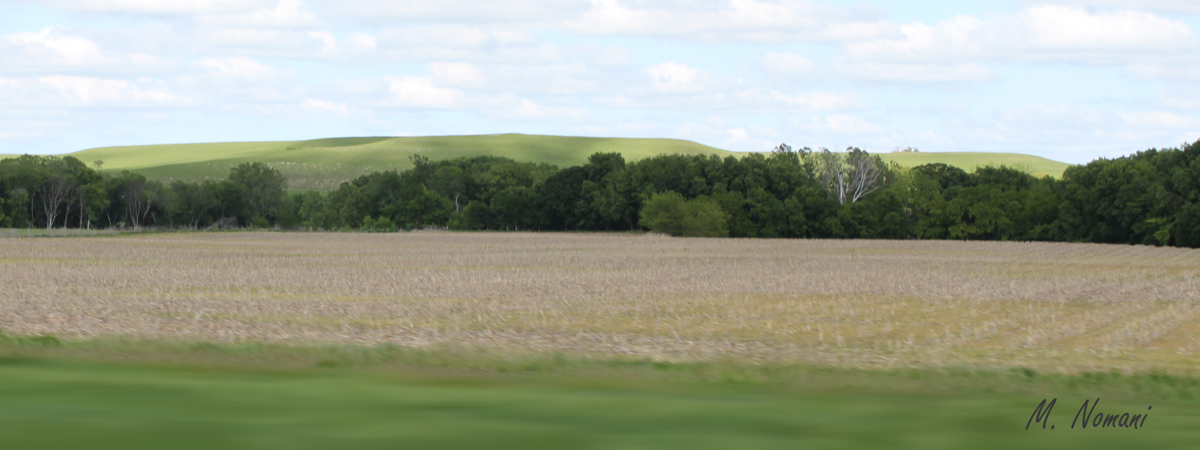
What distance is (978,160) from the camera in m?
182

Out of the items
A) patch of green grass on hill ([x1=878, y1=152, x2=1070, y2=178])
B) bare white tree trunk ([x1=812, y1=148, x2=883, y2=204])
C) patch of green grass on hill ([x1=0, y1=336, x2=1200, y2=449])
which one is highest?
patch of green grass on hill ([x1=878, y1=152, x2=1070, y2=178])

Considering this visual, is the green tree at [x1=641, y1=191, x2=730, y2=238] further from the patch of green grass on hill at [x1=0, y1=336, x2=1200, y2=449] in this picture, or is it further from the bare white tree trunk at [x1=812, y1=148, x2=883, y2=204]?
the patch of green grass on hill at [x1=0, y1=336, x2=1200, y2=449]

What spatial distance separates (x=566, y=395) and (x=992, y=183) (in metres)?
89.5

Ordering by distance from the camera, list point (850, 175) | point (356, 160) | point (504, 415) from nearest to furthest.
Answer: point (504, 415) → point (850, 175) → point (356, 160)

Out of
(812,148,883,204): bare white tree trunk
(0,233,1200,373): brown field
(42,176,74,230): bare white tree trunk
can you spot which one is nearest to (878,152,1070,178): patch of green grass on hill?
(812,148,883,204): bare white tree trunk

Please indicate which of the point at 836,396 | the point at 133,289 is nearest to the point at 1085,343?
the point at 836,396

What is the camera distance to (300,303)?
65.2ft

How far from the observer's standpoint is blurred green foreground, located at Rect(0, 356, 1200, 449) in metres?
7.43

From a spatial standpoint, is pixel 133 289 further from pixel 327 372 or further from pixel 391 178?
pixel 391 178

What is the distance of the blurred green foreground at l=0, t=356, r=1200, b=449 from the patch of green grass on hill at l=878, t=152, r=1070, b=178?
566ft

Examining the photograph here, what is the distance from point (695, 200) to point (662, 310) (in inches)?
2640

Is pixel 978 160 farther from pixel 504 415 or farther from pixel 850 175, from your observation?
pixel 504 415

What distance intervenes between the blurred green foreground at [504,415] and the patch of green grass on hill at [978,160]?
17241cm

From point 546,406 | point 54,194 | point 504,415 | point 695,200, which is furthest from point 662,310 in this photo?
point 54,194
